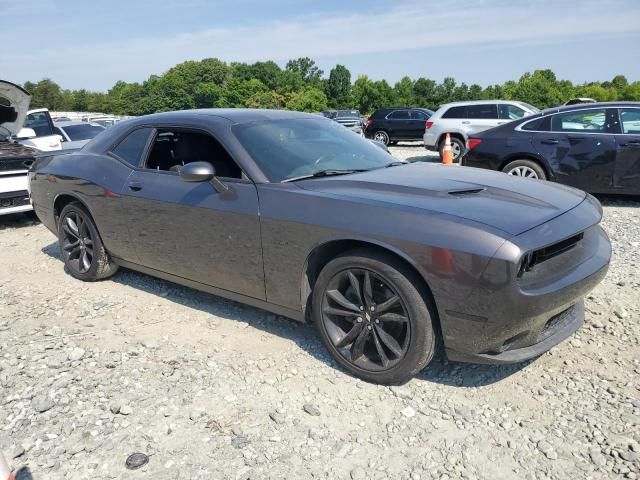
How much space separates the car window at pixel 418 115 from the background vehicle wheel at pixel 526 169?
1228cm

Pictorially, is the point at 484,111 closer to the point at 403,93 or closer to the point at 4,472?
the point at 4,472

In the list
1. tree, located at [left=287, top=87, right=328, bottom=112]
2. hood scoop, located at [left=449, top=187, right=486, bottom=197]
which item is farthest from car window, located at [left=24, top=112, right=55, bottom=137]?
tree, located at [left=287, top=87, right=328, bottom=112]

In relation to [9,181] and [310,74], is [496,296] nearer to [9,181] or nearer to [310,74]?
[9,181]

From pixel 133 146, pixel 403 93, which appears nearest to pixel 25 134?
pixel 133 146

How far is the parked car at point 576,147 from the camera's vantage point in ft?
24.0

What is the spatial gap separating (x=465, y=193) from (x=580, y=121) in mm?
5602

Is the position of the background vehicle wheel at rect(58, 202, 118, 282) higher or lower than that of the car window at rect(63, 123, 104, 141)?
lower

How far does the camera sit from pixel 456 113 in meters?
14.0

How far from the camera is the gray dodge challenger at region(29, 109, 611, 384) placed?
273 cm

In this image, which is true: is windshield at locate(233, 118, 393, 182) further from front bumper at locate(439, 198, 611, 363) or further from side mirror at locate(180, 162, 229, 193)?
front bumper at locate(439, 198, 611, 363)

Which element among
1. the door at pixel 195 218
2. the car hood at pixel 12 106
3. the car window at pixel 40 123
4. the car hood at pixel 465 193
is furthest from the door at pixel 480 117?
the door at pixel 195 218

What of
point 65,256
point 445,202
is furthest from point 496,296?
point 65,256

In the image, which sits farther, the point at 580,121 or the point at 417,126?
the point at 417,126

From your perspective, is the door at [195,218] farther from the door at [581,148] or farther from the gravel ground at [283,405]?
the door at [581,148]
